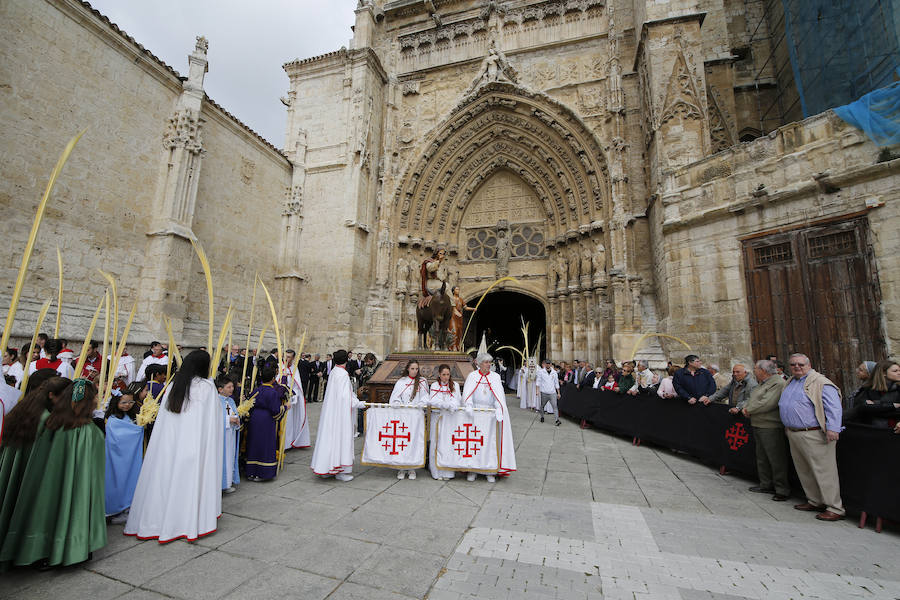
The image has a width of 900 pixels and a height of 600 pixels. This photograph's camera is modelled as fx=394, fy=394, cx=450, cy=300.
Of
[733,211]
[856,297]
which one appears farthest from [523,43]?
[856,297]

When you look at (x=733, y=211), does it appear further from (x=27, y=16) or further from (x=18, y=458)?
(x=27, y=16)

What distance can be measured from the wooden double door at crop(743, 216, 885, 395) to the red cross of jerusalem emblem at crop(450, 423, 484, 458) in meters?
6.49

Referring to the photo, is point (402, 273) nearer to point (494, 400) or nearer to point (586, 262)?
point (586, 262)

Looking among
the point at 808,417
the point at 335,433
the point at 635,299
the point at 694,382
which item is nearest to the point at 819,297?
the point at 694,382

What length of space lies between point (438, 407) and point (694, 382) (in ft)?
12.9

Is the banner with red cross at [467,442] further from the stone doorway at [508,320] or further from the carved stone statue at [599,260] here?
the stone doorway at [508,320]

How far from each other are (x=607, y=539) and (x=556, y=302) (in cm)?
1202

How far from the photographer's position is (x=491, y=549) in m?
2.93

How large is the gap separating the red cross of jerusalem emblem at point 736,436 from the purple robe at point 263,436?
571 centimetres

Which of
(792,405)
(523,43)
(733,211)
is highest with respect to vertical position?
(523,43)

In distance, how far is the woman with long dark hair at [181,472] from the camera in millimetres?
2953

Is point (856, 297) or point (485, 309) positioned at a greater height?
→ point (485, 309)

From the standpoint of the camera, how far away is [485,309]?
1989 cm

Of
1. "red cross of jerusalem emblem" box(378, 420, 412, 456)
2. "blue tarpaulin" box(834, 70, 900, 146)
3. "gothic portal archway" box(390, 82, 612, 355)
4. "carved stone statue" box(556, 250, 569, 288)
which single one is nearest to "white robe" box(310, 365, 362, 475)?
"red cross of jerusalem emblem" box(378, 420, 412, 456)
